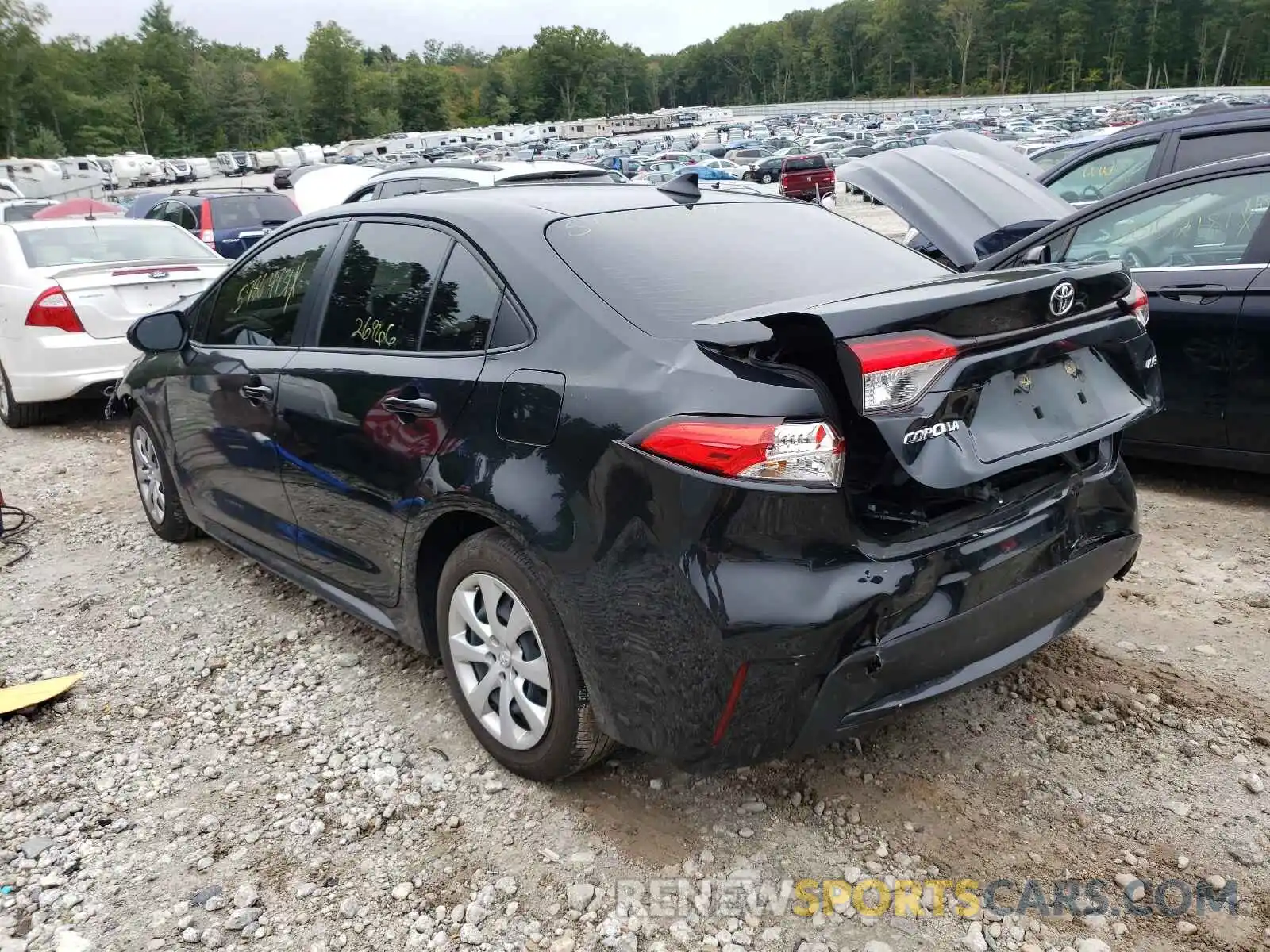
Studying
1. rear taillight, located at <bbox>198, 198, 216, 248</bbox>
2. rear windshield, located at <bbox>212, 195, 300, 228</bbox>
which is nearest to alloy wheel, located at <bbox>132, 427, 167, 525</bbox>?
rear taillight, located at <bbox>198, 198, 216, 248</bbox>

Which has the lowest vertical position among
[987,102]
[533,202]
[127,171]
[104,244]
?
[987,102]

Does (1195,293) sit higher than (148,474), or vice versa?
(1195,293)

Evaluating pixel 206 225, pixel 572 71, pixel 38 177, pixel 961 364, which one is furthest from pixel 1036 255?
pixel 572 71

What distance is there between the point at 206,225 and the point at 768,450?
12.6 metres

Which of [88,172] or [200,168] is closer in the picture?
[88,172]

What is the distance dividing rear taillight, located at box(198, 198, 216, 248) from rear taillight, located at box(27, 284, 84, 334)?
5.90 m

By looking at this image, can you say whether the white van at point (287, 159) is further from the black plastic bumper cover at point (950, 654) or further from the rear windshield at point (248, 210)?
the black plastic bumper cover at point (950, 654)

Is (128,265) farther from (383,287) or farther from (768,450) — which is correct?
(768,450)

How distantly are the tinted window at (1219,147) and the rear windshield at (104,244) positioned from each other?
7.26 metres

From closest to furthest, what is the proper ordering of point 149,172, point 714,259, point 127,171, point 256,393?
1. point 714,259
2. point 256,393
3. point 127,171
4. point 149,172

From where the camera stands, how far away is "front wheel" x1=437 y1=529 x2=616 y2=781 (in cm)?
255

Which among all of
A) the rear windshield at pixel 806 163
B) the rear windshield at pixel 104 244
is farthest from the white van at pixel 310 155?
the rear windshield at pixel 104 244

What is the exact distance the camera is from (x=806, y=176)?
30.8 m

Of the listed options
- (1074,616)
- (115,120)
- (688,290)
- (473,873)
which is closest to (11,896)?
(473,873)
